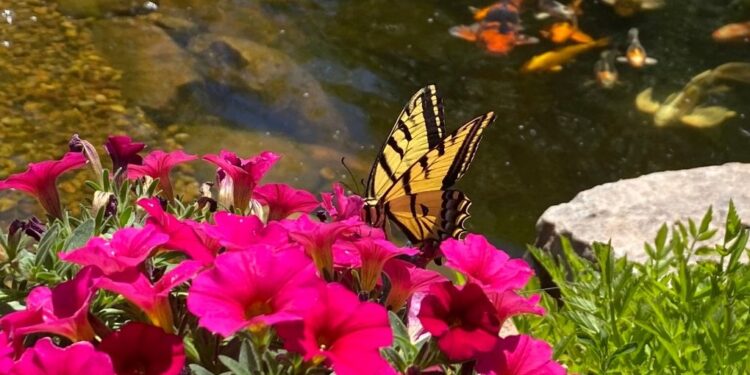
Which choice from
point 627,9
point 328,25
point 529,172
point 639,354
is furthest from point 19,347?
point 627,9

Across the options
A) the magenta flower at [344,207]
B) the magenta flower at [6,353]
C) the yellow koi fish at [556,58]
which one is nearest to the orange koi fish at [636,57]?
the yellow koi fish at [556,58]

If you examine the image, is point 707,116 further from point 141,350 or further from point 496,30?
point 141,350

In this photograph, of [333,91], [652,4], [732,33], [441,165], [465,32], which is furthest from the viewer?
[652,4]

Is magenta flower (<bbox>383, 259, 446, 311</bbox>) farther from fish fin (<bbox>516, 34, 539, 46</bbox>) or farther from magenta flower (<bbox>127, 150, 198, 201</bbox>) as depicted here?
fish fin (<bbox>516, 34, 539, 46</bbox>)

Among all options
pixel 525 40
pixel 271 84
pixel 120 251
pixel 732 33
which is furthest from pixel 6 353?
pixel 732 33

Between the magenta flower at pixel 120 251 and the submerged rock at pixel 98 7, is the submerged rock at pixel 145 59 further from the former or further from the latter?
the magenta flower at pixel 120 251

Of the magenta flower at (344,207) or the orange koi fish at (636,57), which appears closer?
the magenta flower at (344,207)
